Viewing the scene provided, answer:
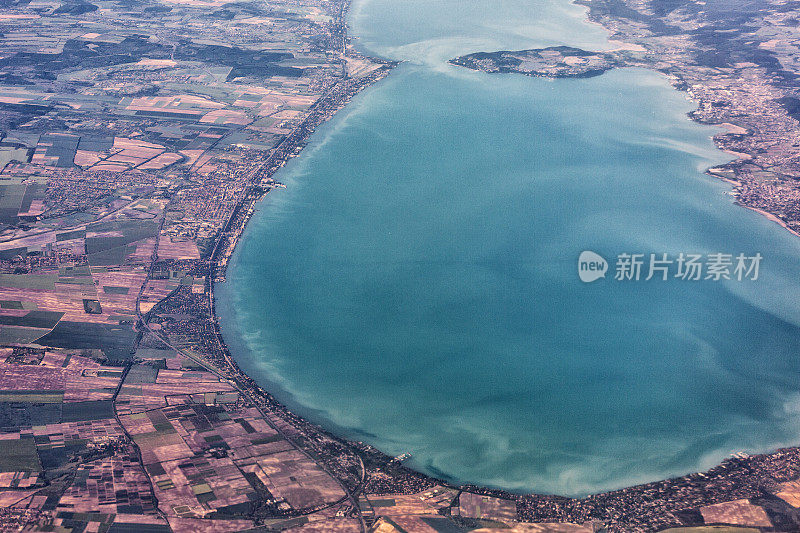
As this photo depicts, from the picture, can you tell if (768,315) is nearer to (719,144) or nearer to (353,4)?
(719,144)

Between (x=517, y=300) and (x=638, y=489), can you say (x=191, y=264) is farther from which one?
(x=638, y=489)

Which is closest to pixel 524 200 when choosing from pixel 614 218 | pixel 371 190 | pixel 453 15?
pixel 614 218

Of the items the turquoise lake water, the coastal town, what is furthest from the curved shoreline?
the turquoise lake water

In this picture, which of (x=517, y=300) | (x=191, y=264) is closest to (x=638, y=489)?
(x=517, y=300)

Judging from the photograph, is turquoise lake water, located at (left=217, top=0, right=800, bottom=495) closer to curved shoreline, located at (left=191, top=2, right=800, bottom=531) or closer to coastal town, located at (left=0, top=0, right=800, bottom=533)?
curved shoreline, located at (left=191, top=2, right=800, bottom=531)

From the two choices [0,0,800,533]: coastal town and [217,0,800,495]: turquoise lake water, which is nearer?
[0,0,800,533]: coastal town
